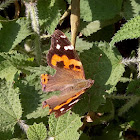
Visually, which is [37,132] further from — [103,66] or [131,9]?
[131,9]

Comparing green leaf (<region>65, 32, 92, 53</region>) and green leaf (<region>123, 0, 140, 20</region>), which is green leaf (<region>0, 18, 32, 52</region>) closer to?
green leaf (<region>65, 32, 92, 53</region>)

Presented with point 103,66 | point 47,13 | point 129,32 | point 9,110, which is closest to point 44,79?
point 9,110

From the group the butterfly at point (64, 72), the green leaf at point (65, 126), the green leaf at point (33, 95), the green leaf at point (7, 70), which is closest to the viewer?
the butterfly at point (64, 72)

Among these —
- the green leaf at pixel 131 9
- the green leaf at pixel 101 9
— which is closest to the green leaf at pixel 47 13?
the green leaf at pixel 101 9

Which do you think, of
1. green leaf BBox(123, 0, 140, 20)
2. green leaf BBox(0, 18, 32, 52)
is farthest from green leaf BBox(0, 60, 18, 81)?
green leaf BBox(123, 0, 140, 20)

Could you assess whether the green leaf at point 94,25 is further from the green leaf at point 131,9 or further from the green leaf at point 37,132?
the green leaf at point 37,132

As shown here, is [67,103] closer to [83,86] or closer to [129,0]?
[83,86]
